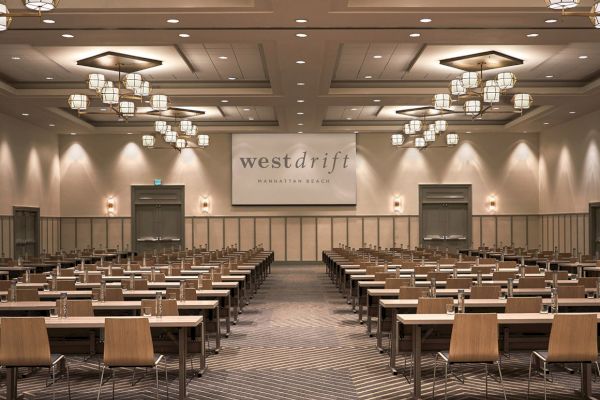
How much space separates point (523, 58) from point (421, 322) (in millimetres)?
11877

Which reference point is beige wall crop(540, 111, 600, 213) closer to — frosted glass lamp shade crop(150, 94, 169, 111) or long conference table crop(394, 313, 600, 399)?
frosted glass lamp shade crop(150, 94, 169, 111)

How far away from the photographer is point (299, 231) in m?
29.8

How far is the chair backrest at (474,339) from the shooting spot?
647 centimetres

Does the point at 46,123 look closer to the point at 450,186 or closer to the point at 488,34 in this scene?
the point at 450,186

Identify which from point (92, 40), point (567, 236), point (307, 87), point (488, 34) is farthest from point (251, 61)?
point (567, 236)

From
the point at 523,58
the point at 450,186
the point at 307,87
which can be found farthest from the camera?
the point at 450,186

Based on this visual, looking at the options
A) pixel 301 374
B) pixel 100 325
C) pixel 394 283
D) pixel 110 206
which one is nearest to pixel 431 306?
pixel 301 374

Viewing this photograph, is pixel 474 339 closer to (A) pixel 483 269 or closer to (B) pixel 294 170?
(A) pixel 483 269

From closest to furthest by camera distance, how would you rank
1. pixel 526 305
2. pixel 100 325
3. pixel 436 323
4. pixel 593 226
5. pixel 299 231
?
pixel 100 325 < pixel 436 323 < pixel 526 305 < pixel 593 226 < pixel 299 231

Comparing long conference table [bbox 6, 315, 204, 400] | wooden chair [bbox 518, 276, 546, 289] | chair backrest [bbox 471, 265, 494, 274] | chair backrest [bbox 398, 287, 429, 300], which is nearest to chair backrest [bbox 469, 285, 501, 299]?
chair backrest [bbox 398, 287, 429, 300]

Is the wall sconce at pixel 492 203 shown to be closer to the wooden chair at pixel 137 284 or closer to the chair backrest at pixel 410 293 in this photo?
the wooden chair at pixel 137 284

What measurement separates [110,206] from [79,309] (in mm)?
22155

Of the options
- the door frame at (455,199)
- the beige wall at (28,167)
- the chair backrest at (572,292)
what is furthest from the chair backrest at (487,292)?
the door frame at (455,199)

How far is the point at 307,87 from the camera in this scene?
62.3 ft
